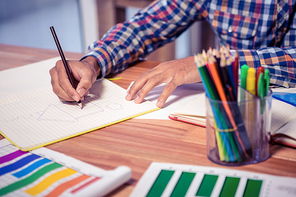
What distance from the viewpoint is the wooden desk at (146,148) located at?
1.49 feet

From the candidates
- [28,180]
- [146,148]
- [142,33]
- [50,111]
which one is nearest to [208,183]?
[146,148]

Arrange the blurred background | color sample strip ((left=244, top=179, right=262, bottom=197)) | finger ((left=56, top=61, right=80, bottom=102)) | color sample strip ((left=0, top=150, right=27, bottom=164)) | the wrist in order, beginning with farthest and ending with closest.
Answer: the blurred background, the wrist, finger ((left=56, top=61, right=80, bottom=102)), color sample strip ((left=0, top=150, right=27, bottom=164)), color sample strip ((left=244, top=179, right=262, bottom=197))

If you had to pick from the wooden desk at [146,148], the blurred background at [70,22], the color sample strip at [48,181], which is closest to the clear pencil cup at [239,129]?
the wooden desk at [146,148]

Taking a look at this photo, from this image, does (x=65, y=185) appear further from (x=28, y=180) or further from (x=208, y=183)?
(x=208, y=183)

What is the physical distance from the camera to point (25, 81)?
861 mm

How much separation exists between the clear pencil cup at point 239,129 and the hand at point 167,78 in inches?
9.8

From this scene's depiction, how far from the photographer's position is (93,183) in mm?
394

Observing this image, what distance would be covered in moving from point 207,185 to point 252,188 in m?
0.06

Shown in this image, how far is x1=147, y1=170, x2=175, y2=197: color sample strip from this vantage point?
1.31 feet

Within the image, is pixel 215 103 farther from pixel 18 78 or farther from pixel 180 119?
pixel 18 78

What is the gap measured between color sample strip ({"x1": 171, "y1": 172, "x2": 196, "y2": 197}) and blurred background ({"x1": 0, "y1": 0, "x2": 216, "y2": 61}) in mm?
1957

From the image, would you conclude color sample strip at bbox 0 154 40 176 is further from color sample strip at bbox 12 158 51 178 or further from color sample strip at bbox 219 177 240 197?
color sample strip at bbox 219 177 240 197

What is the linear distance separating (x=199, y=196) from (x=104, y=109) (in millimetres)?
340

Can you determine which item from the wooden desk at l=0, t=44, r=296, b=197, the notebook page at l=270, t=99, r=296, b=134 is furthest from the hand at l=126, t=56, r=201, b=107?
the notebook page at l=270, t=99, r=296, b=134
